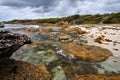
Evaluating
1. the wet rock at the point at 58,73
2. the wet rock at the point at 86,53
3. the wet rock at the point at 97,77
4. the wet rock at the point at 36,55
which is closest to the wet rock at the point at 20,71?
the wet rock at the point at 58,73

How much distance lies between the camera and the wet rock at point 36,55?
1374cm

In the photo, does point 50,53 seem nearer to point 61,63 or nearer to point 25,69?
point 61,63

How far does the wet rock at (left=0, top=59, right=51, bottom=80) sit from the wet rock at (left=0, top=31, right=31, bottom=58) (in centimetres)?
73

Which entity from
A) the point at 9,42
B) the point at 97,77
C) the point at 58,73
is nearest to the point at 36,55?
the point at 58,73

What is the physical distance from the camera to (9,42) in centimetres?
1078

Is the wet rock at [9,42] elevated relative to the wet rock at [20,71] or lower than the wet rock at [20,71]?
elevated

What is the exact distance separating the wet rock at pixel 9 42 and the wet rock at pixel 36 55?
6.81ft

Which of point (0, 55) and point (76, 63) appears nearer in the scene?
point (0, 55)

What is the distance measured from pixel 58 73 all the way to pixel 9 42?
129 inches

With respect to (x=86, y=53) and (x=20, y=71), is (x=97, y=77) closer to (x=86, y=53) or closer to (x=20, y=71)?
(x=20, y=71)

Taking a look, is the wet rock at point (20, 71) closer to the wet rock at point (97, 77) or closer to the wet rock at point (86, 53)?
the wet rock at point (97, 77)

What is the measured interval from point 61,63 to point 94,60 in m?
2.58

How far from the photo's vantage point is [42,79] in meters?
10.7

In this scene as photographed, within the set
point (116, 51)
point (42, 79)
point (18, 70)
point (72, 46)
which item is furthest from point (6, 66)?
point (116, 51)
